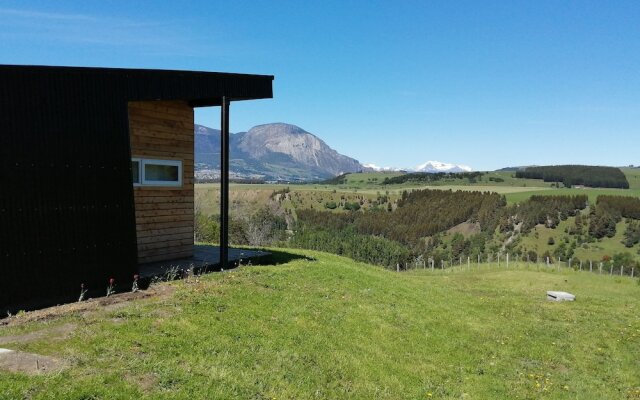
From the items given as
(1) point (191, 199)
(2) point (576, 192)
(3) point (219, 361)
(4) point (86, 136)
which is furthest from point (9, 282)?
(2) point (576, 192)

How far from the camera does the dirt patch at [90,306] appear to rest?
24.5ft

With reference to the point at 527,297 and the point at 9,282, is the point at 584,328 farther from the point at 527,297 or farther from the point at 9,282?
the point at 9,282

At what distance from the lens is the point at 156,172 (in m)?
13.0

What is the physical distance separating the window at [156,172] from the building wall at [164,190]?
14 centimetres

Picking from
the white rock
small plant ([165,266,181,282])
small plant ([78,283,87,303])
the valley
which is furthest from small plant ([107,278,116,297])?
the valley

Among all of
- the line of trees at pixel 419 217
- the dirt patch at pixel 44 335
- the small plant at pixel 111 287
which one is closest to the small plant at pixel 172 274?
the small plant at pixel 111 287

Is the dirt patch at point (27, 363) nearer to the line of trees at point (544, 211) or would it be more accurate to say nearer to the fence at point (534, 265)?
the fence at point (534, 265)

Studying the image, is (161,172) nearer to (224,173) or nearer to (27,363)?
(224,173)

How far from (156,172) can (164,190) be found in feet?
1.89

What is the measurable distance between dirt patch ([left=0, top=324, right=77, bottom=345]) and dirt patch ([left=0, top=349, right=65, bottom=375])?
2.06 feet

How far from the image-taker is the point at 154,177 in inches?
509

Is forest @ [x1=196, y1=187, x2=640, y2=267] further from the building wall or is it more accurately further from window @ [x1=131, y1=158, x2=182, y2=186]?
window @ [x1=131, y1=158, x2=182, y2=186]

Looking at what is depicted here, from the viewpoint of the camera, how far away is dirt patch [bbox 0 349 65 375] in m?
5.24

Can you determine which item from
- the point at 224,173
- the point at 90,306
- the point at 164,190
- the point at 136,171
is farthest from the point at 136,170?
the point at 90,306
